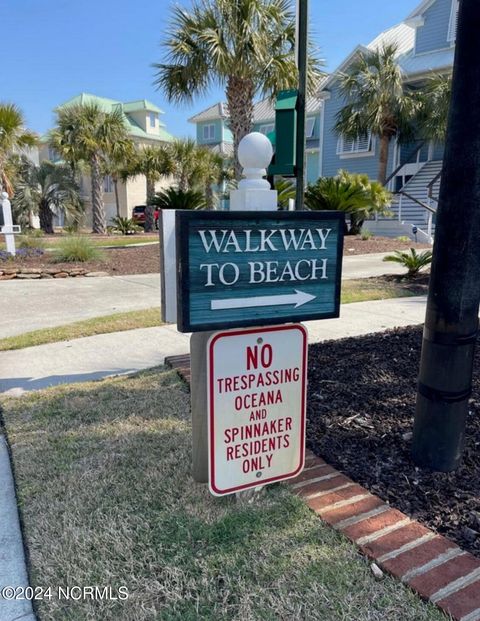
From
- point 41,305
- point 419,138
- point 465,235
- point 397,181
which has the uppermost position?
point 419,138

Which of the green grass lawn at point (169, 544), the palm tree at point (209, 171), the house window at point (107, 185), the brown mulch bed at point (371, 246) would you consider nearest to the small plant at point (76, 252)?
the brown mulch bed at point (371, 246)

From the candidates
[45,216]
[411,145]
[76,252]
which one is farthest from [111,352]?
[45,216]

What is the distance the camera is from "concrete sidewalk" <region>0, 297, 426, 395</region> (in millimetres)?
4199

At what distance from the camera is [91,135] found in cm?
2330

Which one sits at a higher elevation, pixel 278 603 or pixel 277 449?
pixel 277 449

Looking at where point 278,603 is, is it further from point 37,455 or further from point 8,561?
point 37,455

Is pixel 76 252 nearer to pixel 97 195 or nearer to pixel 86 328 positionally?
pixel 86 328

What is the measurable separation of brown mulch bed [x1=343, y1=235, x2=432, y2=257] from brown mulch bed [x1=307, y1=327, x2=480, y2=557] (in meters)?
9.84

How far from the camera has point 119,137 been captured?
23969 mm

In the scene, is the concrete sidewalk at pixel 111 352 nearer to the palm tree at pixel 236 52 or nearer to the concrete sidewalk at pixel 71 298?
the concrete sidewalk at pixel 71 298

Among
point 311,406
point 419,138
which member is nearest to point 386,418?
point 311,406

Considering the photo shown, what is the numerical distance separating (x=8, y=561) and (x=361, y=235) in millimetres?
16849

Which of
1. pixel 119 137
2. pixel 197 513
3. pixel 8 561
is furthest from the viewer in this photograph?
pixel 119 137

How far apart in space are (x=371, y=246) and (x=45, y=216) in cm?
1967
